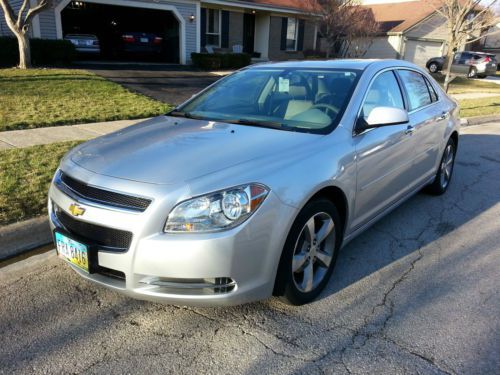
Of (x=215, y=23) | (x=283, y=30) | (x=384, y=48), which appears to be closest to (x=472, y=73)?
(x=384, y=48)

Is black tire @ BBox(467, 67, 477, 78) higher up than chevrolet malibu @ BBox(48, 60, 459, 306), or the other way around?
chevrolet malibu @ BBox(48, 60, 459, 306)

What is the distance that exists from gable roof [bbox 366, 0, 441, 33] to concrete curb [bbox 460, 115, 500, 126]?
839 inches

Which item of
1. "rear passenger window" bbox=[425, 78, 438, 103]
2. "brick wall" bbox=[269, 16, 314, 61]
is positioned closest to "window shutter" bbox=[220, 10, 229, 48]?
"brick wall" bbox=[269, 16, 314, 61]

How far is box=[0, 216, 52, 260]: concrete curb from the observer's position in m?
3.76

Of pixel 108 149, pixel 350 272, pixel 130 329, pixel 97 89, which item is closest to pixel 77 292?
pixel 130 329

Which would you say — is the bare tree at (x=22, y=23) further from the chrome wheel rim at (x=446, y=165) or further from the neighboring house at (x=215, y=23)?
the chrome wheel rim at (x=446, y=165)

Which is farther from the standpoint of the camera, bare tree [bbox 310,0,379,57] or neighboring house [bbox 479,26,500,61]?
neighboring house [bbox 479,26,500,61]

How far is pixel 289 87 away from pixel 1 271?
2733mm

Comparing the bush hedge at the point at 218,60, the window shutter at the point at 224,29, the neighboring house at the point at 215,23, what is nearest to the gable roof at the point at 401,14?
the neighboring house at the point at 215,23

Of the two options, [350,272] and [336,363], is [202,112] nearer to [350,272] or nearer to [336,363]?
[350,272]

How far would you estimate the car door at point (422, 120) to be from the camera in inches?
172

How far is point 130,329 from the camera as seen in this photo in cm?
281

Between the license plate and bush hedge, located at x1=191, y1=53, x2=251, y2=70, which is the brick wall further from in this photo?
the license plate

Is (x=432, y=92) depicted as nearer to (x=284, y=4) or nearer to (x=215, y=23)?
(x=215, y=23)
